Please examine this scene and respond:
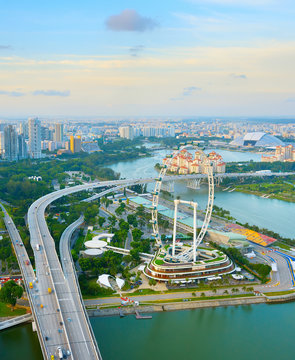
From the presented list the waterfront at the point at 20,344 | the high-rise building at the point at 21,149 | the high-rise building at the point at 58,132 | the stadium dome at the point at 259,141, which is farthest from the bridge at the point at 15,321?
the stadium dome at the point at 259,141

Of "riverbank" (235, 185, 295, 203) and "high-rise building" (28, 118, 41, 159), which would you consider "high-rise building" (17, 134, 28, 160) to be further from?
"riverbank" (235, 185, 295, 203)

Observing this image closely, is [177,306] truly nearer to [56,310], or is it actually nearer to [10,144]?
[56,310]

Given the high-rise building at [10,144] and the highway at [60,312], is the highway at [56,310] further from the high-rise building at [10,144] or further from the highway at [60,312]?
the high-rise building at [10,144]

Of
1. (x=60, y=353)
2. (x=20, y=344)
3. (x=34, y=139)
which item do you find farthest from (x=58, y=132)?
(x=60, y=353)

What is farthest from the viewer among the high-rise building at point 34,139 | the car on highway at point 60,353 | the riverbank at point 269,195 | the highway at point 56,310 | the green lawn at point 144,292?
the high-rise building at point 34,139

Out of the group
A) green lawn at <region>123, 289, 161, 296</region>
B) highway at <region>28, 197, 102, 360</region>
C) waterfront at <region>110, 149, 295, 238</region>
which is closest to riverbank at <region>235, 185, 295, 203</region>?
waterfront at <region>110, 149, 295, 238</region>

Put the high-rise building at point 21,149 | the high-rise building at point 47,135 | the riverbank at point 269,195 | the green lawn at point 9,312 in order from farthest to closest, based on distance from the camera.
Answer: the high-rise building at point 47,135, the high-rise building at point 21,149, the riverbank at point 269,195, the green lawn at point 9,312

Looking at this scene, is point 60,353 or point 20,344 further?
point 20,344
